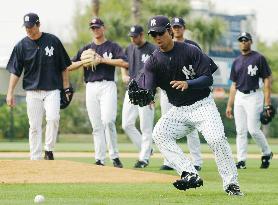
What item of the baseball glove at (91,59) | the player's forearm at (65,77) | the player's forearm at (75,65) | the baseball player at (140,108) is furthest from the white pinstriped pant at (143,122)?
the player's forearm at (65,77)

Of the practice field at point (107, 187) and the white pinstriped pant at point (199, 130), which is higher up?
the white pinstriped pant at point (199, 130)

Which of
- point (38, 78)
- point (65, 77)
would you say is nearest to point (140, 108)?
point (65, 77)

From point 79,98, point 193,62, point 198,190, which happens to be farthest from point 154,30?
point 79,98

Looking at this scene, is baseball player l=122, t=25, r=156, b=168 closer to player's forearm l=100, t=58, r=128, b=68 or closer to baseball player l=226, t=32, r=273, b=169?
player's forearm l=100, t=58, r=128, b=68

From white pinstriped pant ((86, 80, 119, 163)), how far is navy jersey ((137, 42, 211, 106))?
485 cm

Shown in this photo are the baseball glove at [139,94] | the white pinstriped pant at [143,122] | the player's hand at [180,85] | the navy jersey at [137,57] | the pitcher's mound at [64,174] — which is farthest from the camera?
the white pinstriped pant at [143,122]

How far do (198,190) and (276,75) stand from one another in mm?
57801

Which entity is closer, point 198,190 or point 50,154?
point 198,190

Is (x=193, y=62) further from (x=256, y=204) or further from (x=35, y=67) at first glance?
(x=35, y=67)

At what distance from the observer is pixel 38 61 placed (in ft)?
46.4

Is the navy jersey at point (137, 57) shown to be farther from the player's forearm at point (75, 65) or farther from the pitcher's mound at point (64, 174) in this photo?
the pitcher's mound at point (64, 174)

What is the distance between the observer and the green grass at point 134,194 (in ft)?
30.4

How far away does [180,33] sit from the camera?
14219 millimetres

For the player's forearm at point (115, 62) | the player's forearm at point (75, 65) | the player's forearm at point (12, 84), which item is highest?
the player's forearm at point (115, 62)
